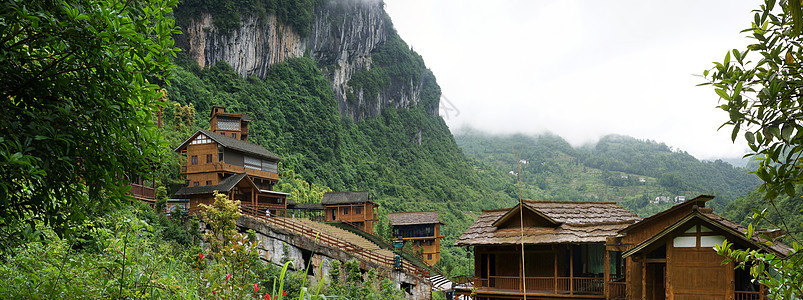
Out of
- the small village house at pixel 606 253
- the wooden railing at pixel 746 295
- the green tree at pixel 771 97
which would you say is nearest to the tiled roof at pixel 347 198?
the small village house at pixel 606 253

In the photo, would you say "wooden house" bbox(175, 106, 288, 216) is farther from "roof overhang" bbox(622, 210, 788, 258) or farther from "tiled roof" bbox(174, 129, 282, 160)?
"roof overhang" bbox(622, 210, 788, 258)

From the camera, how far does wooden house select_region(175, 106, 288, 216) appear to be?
102ft

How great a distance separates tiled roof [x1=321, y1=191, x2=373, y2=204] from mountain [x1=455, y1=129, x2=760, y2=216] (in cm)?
5659

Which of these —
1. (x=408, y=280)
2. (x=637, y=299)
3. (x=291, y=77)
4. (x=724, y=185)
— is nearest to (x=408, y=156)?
(x=291, y=77)

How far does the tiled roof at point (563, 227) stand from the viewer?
53.8ft

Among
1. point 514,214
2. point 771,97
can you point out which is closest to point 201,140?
point 514,214

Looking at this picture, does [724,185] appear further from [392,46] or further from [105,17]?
[105,17]

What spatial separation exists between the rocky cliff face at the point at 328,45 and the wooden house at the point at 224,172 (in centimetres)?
3667

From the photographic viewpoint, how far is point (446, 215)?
7881 cm

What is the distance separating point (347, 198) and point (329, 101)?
1938 inches

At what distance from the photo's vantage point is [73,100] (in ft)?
15.0

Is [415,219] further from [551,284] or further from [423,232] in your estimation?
[551,284]

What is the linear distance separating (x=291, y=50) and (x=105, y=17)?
3378 inches

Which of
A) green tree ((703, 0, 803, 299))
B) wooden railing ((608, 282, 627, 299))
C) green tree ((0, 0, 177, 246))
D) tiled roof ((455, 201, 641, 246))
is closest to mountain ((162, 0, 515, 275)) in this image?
tiled roof ((455, 201, 641, 246))
